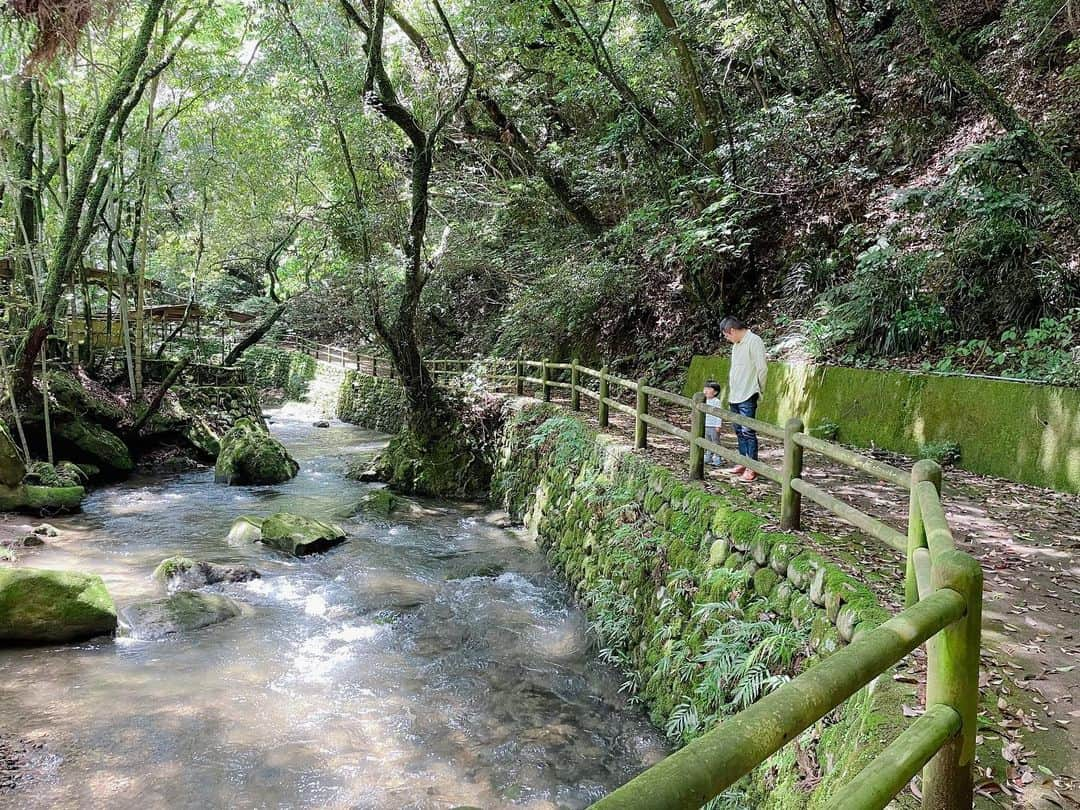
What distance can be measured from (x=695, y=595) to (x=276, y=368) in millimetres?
28723

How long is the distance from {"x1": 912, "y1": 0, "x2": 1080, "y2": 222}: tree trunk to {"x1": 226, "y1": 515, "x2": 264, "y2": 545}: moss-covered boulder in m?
9.87

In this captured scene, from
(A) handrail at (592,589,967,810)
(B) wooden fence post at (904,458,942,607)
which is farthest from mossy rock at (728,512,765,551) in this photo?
Answer: (A) handrail at (592,589,967,810)

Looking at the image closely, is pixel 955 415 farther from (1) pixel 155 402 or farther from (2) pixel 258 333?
(2) pixel 258 333

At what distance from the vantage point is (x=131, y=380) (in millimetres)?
14961

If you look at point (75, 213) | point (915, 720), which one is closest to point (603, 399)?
A: point (915, 720)

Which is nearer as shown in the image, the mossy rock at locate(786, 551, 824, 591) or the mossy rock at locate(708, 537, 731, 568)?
the mossy rock at locate(786, 551, 824, 591)

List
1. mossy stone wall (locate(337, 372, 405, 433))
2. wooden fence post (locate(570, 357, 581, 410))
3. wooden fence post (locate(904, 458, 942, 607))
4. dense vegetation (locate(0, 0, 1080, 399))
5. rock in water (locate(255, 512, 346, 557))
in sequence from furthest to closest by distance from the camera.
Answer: mossy stone wall (locate(337, 372, 405, 433)), wooden fence post (locate(570, 357, 581, 410)), rock in water (locate(255, 512, 346, 557)), dense vegetation (locate(0, 0, 1080, 399)), wooden fence post (locate(904, 458, 942, 607))

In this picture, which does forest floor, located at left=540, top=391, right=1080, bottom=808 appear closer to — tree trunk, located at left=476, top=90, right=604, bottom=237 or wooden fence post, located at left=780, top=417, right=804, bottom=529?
wooden fence post, located at left=780, top=417, right=804, bottom=529

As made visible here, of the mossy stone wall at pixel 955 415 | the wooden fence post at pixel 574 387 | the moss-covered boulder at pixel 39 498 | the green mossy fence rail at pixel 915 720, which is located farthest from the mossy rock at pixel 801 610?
the moss-covered boulder at pixel 39 498

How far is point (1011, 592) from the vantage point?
3.57 m

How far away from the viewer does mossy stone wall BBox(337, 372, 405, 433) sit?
20.1 meters

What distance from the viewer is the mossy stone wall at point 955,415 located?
5.51 metres

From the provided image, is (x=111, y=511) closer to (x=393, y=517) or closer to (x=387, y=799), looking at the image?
(x=393, y=517)

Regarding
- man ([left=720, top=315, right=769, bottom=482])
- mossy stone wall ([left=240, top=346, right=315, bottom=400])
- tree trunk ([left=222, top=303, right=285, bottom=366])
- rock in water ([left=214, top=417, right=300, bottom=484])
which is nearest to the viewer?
man ([left=720, top=315, right=769, bottom=482])
